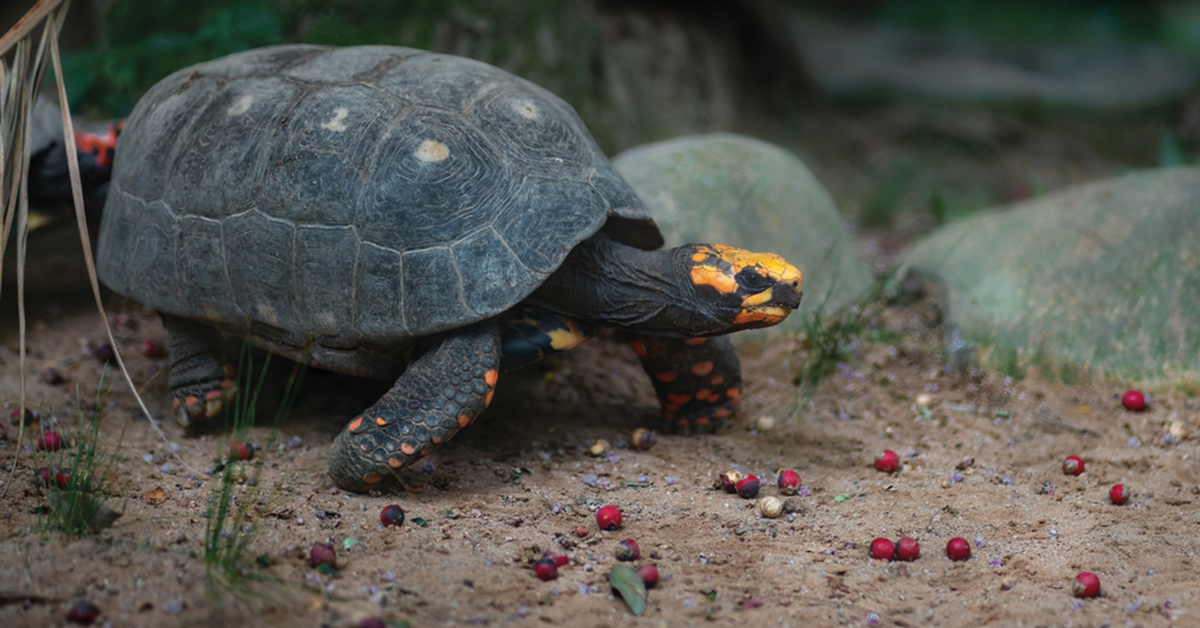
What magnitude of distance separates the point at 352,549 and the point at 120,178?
2233 mm

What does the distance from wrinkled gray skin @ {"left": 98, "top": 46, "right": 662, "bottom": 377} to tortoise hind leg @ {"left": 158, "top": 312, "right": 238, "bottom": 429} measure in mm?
262

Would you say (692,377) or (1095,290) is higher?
(1095,290)

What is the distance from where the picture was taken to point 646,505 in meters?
3.33

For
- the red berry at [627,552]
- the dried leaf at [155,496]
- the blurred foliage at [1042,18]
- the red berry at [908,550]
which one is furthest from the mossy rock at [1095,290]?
the blurred foliage at [1042,18]

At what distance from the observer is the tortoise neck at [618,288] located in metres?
3.45

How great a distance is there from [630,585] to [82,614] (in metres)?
1.50

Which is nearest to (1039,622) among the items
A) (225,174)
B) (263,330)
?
(263,330)

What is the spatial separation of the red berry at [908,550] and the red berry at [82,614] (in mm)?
2463

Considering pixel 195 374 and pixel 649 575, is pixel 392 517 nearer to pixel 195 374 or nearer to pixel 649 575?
pixel 649 575

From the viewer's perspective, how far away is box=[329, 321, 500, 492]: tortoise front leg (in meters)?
3.17

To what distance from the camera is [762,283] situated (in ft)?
10.5

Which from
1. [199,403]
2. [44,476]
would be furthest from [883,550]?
[44,476]

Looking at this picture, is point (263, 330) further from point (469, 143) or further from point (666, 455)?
point (666, 455)

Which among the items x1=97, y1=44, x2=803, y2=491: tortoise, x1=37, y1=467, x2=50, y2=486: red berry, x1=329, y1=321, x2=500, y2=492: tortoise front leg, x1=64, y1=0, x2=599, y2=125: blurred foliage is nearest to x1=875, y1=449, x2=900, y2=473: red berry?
x1=97, y1=44, x2=803, y2=491: tortoise
